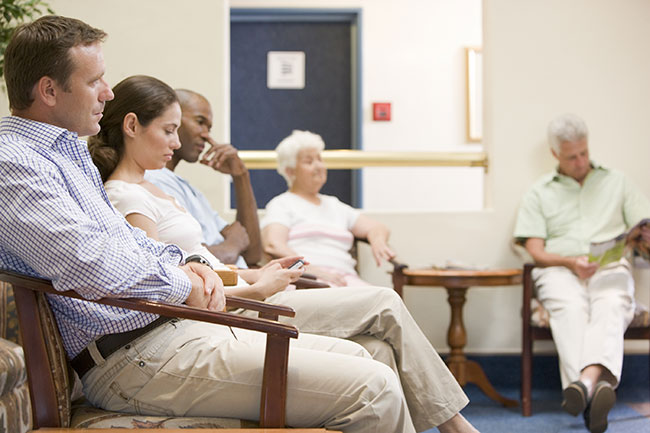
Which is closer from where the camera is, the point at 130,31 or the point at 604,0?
the point at 130,31

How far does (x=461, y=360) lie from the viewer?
3520 mm

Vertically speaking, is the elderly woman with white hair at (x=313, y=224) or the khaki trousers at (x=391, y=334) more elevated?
the elderly woman with white hair at (x=313, y=224)

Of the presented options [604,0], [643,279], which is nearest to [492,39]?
[604,0]

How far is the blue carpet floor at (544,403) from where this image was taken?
3.09 meters

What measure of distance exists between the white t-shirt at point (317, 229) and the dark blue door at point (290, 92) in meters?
1.83

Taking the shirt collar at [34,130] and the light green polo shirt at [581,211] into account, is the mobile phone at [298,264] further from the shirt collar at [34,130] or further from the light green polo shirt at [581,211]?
the light green polo shirt at [581,211]

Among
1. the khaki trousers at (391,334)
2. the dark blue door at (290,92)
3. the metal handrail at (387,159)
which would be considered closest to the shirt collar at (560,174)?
the metal handrail at (387,159)

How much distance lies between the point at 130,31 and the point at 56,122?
2417 millimetres

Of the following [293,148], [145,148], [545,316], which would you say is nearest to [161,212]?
[145,148]

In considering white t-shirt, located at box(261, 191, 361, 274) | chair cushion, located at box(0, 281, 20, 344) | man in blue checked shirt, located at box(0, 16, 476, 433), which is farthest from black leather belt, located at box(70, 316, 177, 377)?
white t-shirt, located at box(261, 191, 361, 274)

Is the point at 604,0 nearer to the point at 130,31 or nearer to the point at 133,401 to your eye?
the point at 130,31

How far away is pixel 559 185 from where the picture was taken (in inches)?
149

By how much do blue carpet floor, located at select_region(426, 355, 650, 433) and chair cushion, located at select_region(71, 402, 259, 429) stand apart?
1.60 metres

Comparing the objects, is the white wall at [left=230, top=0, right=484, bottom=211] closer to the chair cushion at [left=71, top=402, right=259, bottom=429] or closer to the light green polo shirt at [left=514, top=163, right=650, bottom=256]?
the light green polo shirt at [left=514, top=163, right=650, bottom=256]
